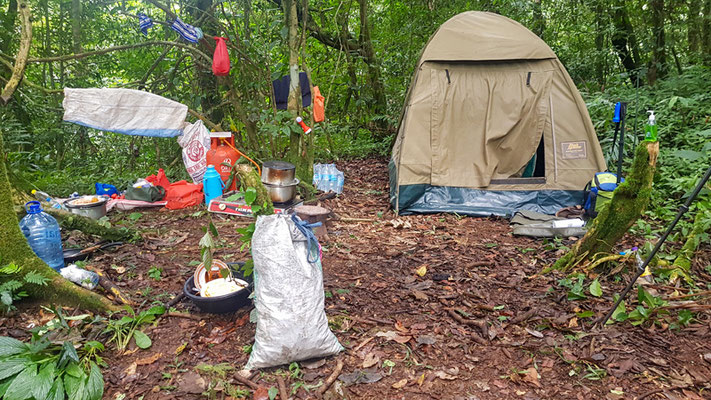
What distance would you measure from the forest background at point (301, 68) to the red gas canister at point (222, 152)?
34cm

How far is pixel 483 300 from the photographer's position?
2943 millimetres

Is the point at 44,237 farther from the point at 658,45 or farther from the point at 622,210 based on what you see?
the point at 658,45

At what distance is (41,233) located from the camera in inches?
117

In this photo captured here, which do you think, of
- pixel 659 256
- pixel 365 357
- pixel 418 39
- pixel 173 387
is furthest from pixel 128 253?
pixel 418 39

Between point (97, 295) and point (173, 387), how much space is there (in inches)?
38.0

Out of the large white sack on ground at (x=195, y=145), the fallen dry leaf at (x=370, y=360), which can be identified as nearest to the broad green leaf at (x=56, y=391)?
the fallen dry leaf at (x=370, y=360)

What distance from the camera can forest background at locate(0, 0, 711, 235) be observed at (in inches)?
216

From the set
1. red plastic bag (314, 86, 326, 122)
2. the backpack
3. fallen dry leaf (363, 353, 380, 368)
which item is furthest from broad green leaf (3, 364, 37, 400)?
the backpack

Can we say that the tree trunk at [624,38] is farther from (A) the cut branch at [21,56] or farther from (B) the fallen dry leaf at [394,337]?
(A) the cut branch at [21,56]

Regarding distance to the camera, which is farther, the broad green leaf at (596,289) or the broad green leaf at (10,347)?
the broad green leaf at (596,289)

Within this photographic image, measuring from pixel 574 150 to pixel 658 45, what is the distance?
4.92 meters

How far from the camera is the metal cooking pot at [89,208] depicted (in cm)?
440

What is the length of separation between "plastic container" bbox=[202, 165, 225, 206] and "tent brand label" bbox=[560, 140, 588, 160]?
395 centimetres

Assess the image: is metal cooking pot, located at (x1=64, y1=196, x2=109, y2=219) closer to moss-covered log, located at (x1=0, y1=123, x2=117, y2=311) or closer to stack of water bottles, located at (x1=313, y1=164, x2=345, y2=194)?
moss-covered log, located at (x1=0, y1=123, x2=117, y2=311)
